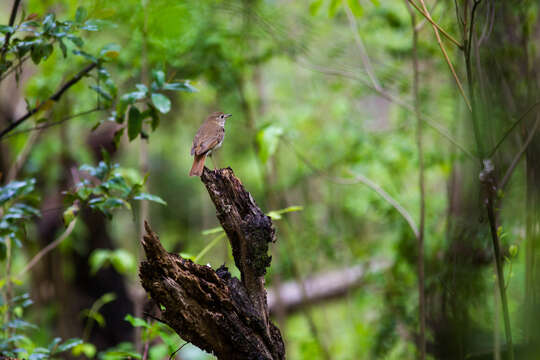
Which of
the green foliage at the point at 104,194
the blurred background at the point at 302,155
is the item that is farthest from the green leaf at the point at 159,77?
the green foliage at the point at 104,194

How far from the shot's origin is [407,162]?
3762mm

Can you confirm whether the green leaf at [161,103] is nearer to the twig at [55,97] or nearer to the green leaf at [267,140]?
the twig at [55,97]

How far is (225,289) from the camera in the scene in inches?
49.3

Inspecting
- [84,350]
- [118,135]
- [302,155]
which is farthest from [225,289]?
[302,155]

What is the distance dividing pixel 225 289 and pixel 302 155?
8.86 feet

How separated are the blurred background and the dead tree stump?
9.9 inches

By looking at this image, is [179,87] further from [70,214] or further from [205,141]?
[70,214]

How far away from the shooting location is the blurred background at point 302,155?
151cm

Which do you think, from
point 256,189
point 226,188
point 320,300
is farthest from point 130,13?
point 320,300

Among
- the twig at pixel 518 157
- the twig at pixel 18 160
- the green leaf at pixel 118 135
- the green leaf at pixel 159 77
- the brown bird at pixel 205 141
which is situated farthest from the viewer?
the twig at pixel 18 160

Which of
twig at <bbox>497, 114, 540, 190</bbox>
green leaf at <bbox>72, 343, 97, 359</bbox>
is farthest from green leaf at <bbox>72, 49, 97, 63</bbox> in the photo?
twig at <bbox>497, 114, 540, 190</bbox>

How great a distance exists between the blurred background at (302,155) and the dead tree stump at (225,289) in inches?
9.9

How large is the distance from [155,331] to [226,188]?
0.63 meters

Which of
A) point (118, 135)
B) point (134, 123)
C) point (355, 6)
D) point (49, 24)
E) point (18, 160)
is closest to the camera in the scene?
point (49, 24)
